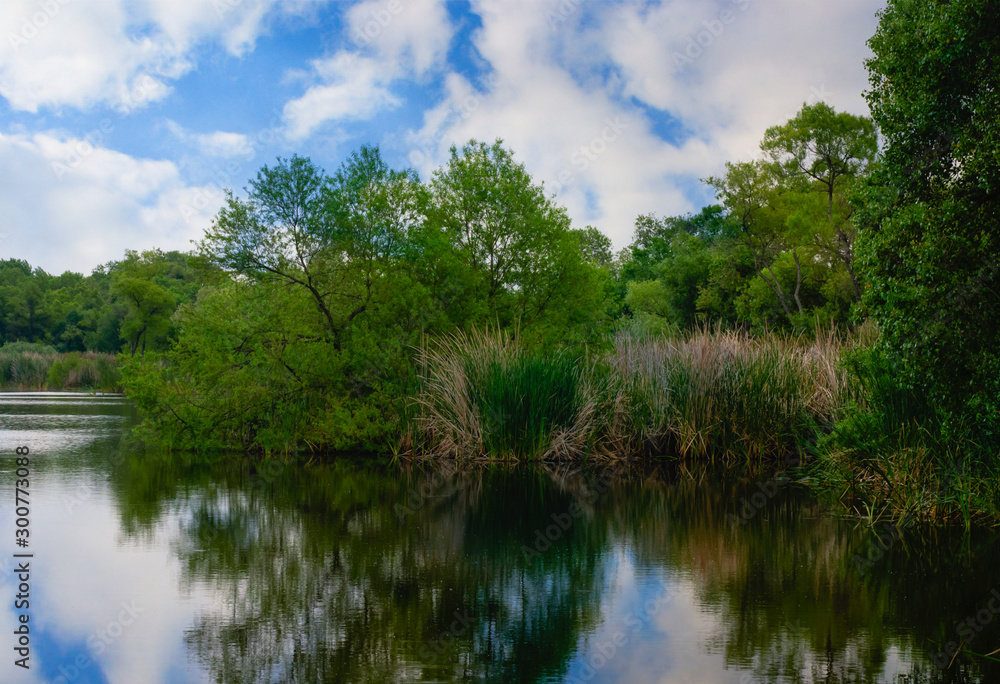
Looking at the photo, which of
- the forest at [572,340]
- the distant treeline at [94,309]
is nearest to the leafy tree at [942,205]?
the forest at [572,340]

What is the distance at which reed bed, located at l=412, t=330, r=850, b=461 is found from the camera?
12.1 meters

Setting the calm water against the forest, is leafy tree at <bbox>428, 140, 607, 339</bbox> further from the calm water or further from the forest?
the calm water

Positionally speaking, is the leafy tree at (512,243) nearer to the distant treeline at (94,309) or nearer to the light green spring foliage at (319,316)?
the light green spring foliage at (319,316)

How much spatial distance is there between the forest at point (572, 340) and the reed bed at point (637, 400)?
38 mm

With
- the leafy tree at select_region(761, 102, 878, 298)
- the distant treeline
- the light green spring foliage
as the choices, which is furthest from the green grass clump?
the distant treeline

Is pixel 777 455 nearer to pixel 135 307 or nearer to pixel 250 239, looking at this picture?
pixel 250 239

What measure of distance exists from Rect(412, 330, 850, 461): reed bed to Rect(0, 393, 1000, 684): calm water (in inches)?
120

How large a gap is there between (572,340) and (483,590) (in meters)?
10.6

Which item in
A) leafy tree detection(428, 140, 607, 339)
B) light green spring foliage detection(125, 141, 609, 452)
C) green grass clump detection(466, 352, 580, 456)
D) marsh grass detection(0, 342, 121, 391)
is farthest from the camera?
marsh grass detection(0, 342, 121, 391)

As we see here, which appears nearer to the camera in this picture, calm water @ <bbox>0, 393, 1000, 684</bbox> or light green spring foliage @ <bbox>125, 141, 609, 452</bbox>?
calm water @ <bbox>0, 393, 1000, 684</bbox>

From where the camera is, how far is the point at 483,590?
523cm

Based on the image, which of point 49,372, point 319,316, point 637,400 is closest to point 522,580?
point 637,400

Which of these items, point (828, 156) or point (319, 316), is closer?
point (319, 316)

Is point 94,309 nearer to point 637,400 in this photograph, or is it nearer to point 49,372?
point 49,372
